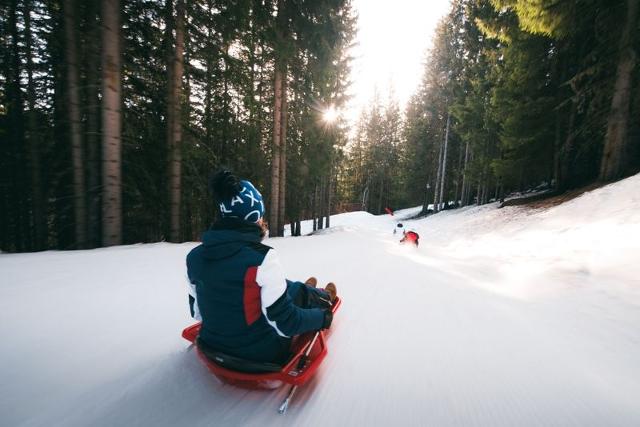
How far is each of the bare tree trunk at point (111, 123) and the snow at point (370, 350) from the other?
1589 mm

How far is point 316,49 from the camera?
1148 centimetres

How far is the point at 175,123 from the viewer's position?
8.75m

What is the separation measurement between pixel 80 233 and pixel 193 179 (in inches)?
182

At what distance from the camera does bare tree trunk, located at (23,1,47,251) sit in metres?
9.83

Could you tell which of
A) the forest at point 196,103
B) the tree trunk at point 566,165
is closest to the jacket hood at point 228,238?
the forest at point 196,103

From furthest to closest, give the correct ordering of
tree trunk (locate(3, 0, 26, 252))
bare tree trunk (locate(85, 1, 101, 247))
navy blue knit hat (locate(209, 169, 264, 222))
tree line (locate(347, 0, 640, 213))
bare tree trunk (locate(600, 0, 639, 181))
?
tree trunk (locate(3, 0, 26, 252))
tree line (locate(347, 0, 640, 213))
bare tree trunk (locate(600, 0, 639, 181))
bare tree trunk (locate(85, 1, 101, 247))
navy blue knit hat (locate(209, 169, 264, 222))

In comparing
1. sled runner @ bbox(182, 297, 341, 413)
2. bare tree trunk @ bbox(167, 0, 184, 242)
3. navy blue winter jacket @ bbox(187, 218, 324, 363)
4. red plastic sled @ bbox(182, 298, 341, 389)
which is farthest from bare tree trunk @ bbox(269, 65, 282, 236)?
sled runner @ bbox(182, 297, 341, 413)

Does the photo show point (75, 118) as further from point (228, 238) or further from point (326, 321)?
point (326, 321)

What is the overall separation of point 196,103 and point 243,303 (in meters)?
11.9

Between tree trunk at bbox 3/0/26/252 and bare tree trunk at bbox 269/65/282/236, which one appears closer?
tree trunk at bbox 3/0/26/252

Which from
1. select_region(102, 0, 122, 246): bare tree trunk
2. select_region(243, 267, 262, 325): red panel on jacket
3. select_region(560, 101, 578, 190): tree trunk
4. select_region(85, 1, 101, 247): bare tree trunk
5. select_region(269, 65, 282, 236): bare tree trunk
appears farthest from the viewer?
select_region(560, 101, 578, 190): tree trunk

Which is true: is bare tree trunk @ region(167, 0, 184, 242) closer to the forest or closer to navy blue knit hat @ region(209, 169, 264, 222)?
the forest

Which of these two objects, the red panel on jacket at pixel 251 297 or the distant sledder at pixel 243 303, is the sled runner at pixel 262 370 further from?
the red panel on jacket at pixel 251 297

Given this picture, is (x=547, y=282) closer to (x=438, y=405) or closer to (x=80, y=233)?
(x=438, y=405)
